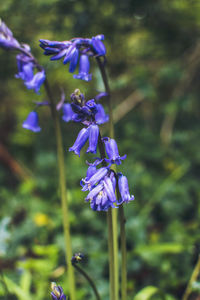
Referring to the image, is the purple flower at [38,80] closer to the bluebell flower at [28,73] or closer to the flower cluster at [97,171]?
the bluebell flower at [28,73]

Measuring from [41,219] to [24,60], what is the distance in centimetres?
188

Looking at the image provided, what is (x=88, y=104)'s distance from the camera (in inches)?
59.3

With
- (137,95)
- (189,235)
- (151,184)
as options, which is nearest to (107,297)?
(189,235)

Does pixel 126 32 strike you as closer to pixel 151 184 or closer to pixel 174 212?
pixel 151 184

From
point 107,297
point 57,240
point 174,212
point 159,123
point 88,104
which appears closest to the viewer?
point 88,104

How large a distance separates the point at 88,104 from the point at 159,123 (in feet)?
12.3

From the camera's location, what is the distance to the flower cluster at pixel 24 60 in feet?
6.31

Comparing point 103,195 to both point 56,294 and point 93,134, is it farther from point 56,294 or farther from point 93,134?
point 56,294

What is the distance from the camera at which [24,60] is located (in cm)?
204

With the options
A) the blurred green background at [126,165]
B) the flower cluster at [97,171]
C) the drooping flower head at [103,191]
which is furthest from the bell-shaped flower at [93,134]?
the blurred green background at [126,165]

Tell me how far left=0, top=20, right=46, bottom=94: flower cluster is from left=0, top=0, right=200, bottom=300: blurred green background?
0.83m

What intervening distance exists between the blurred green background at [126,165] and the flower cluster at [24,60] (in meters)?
0.83

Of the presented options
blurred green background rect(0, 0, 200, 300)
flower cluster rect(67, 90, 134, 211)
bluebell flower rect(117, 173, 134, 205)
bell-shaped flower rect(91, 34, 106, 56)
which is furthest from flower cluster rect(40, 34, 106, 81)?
blurred green background rect(0, 0, 200, 300)

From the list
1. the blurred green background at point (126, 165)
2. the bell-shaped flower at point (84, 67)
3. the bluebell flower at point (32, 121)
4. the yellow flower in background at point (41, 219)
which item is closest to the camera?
the bell-shaped flower at point (84, 67)
